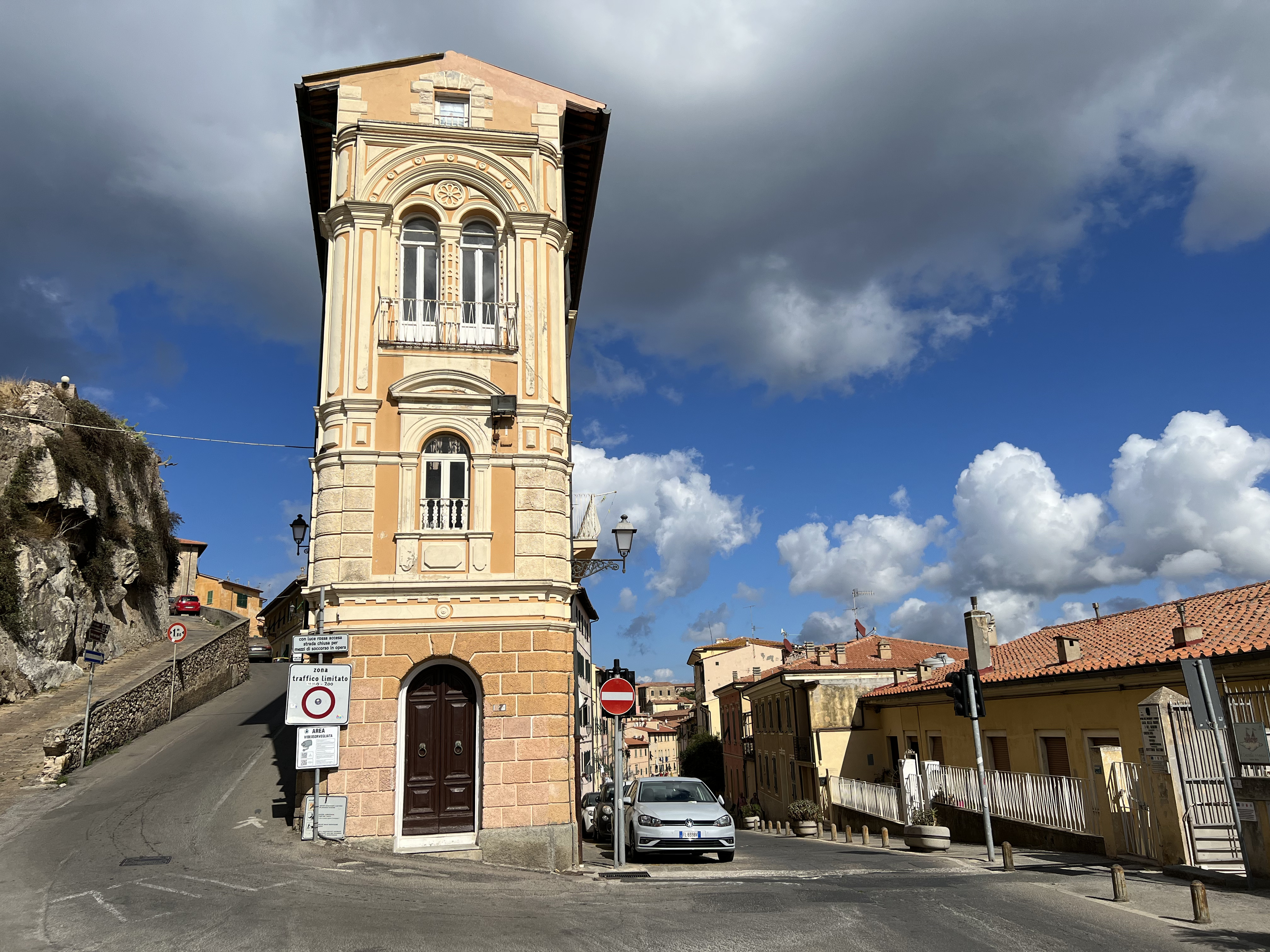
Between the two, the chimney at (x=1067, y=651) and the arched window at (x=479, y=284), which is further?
the chimney at (x=1067, y=651)

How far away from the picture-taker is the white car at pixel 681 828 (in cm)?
1337

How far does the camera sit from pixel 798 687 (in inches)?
1382

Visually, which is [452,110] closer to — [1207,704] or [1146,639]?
[1207,704]

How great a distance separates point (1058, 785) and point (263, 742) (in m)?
17.6

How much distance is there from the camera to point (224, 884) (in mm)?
9734

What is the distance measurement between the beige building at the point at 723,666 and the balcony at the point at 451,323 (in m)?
60.0

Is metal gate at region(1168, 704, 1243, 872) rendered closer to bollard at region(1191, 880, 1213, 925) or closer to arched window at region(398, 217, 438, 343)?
bollard at region(1191, 880, 1213, 925)

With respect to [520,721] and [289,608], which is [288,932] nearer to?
[520,721]

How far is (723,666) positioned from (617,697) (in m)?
64.7

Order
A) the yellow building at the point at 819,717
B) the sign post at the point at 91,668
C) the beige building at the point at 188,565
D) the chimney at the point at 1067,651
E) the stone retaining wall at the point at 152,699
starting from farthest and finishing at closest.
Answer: the beige building at the point at 188,565 → the yellow building at the point at 819,717 → the chimney at the point at 1067,651 → the sign post at the point at 91,668 → the stone retaining wall at the point at 152,699

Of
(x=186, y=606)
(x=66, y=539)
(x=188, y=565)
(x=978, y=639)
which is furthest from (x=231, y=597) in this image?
(x=978, y=639)

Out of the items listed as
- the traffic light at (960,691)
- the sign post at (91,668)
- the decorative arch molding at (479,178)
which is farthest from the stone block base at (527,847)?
the decorative arch molding at (479,178)

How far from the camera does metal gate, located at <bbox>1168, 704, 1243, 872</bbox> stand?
11125 millimetres

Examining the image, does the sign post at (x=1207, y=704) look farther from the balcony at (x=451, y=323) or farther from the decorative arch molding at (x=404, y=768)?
the balcony at (x=451, y=323)
